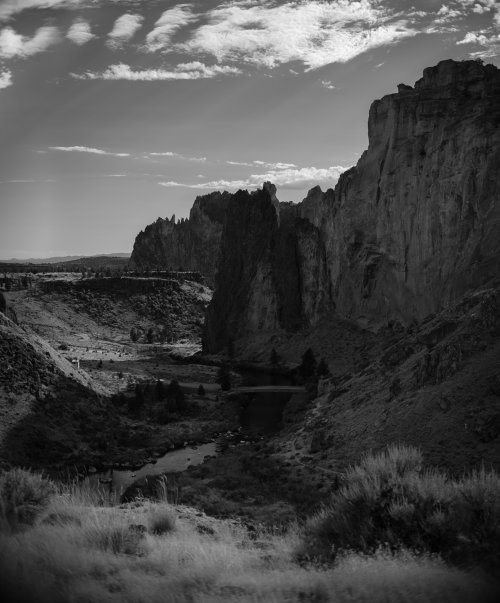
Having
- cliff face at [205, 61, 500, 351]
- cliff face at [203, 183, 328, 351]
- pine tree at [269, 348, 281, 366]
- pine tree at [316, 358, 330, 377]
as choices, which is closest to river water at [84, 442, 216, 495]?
cliff face at [205, 61, 500, 351]

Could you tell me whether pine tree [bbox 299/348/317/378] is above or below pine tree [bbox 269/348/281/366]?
above

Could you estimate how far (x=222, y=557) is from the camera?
9.55 m

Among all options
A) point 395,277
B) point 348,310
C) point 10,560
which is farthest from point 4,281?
point 10,560

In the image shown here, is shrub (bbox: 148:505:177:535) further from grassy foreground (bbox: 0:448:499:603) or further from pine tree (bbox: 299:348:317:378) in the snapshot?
pine tree (bbox: 299:348:317:378)

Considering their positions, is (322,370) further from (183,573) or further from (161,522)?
(183,573)

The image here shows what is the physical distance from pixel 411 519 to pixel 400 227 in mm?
65184

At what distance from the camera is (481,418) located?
25.4 metres

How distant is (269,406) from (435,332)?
26.1 m

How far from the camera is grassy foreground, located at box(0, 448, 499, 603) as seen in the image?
8.02 metres

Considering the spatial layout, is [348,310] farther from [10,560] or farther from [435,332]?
[10,560]

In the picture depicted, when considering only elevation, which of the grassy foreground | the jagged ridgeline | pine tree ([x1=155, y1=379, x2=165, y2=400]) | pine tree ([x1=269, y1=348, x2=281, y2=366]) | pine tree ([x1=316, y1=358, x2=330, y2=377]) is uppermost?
the jagged ridgeline

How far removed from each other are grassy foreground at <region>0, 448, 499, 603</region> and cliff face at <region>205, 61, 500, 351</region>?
1671 inches

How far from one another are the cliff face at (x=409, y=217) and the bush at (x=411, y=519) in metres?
41.3

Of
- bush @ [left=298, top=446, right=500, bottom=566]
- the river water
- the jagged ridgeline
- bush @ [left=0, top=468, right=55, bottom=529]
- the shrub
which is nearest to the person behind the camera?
bush @ [left=298, top=446, right=500, bottom=566]
